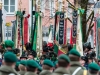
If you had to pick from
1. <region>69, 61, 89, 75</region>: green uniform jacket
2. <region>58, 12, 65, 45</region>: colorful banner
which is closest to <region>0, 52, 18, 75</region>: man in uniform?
<region>69, 61, 89, 75</region>: green uniform jacket

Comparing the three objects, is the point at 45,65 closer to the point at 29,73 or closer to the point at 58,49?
the point at 29,73

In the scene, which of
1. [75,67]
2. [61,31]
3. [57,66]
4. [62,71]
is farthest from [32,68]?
[61,31]

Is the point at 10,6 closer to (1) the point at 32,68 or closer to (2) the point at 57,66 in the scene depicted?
(2) the point at 57,66

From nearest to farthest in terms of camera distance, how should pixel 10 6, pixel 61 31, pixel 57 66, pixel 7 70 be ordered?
pixel 7 70 → pixel 57 66 → pixel 61 31 → pixel 10 6

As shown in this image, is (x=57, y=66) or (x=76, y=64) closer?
(x=76, y=64)

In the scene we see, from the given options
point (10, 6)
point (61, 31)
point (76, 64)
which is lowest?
point (10, 6)

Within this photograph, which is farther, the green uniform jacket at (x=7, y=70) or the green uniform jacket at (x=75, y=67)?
the green uniform jacket at (x=75, y=67)

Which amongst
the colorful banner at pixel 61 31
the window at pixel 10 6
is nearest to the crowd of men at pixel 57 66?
the colorful banner at pixel 61 31

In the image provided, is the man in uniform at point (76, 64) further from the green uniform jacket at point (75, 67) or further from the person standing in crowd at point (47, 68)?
the person standing in crowd at point (47, 68)

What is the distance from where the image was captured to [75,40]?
2581 centimetres

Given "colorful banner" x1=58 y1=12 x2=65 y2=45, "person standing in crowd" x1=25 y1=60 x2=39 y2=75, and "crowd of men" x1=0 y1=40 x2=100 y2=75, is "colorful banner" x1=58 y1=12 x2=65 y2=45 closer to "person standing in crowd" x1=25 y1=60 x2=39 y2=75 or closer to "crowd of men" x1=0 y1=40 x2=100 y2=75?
"crowd of men" x1=0 y1=40 x2=100 y2=75

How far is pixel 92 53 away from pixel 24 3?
34.0 m

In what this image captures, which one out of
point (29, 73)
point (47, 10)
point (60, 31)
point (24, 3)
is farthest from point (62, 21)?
point (24, 3)

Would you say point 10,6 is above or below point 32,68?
below
